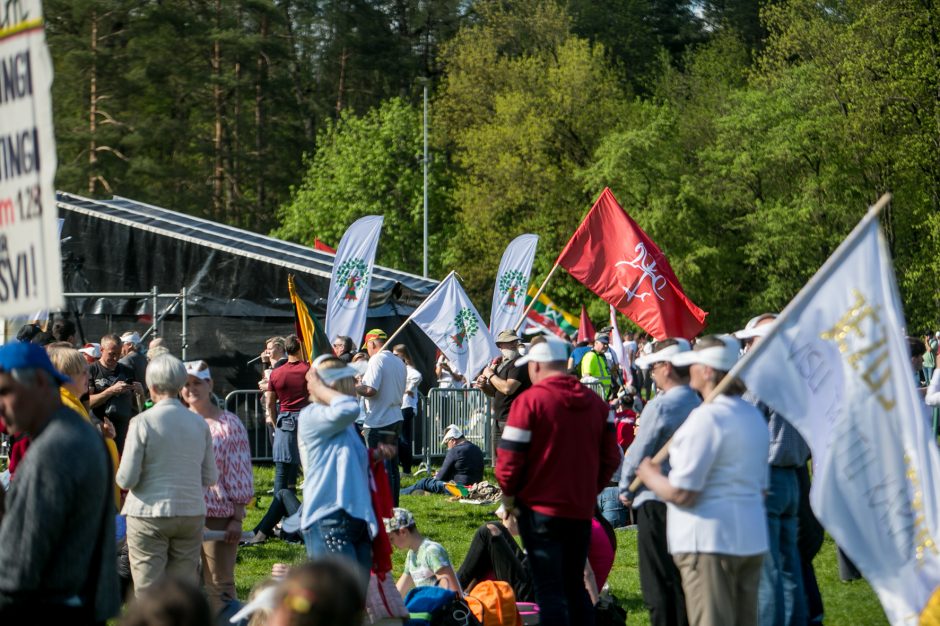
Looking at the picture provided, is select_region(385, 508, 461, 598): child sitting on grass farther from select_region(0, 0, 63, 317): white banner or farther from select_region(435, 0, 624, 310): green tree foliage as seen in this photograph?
select_region(435, 0, 624, 310): green tree foliage

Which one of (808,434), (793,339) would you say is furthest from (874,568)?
(793,339)

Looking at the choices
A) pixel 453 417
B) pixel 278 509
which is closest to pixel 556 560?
pixel 278 509

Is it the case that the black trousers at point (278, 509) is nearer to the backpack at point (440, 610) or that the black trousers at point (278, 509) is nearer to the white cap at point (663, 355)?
the backpack at point (440, 610)

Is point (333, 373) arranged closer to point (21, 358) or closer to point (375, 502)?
point (375, 502)

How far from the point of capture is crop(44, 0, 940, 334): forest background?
136ft

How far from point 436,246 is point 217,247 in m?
30.2

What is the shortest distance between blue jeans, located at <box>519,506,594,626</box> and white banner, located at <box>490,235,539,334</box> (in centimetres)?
1171

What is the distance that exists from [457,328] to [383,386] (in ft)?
12.6

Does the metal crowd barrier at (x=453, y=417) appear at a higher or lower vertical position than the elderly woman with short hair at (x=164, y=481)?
lower

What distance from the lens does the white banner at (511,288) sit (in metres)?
19.6

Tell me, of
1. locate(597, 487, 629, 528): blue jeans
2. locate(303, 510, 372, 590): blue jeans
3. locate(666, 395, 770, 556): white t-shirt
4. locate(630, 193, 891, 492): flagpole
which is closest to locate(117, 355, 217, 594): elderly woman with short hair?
locate(303, 510, 372, 590): blue jeans

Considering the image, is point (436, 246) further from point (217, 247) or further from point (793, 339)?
point (793, 339)

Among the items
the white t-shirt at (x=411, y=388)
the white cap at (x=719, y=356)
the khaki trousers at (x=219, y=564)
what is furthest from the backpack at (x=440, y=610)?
the white t-shirt at (x=411, y=388)

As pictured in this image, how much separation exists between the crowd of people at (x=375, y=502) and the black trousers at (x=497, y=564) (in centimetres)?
1
